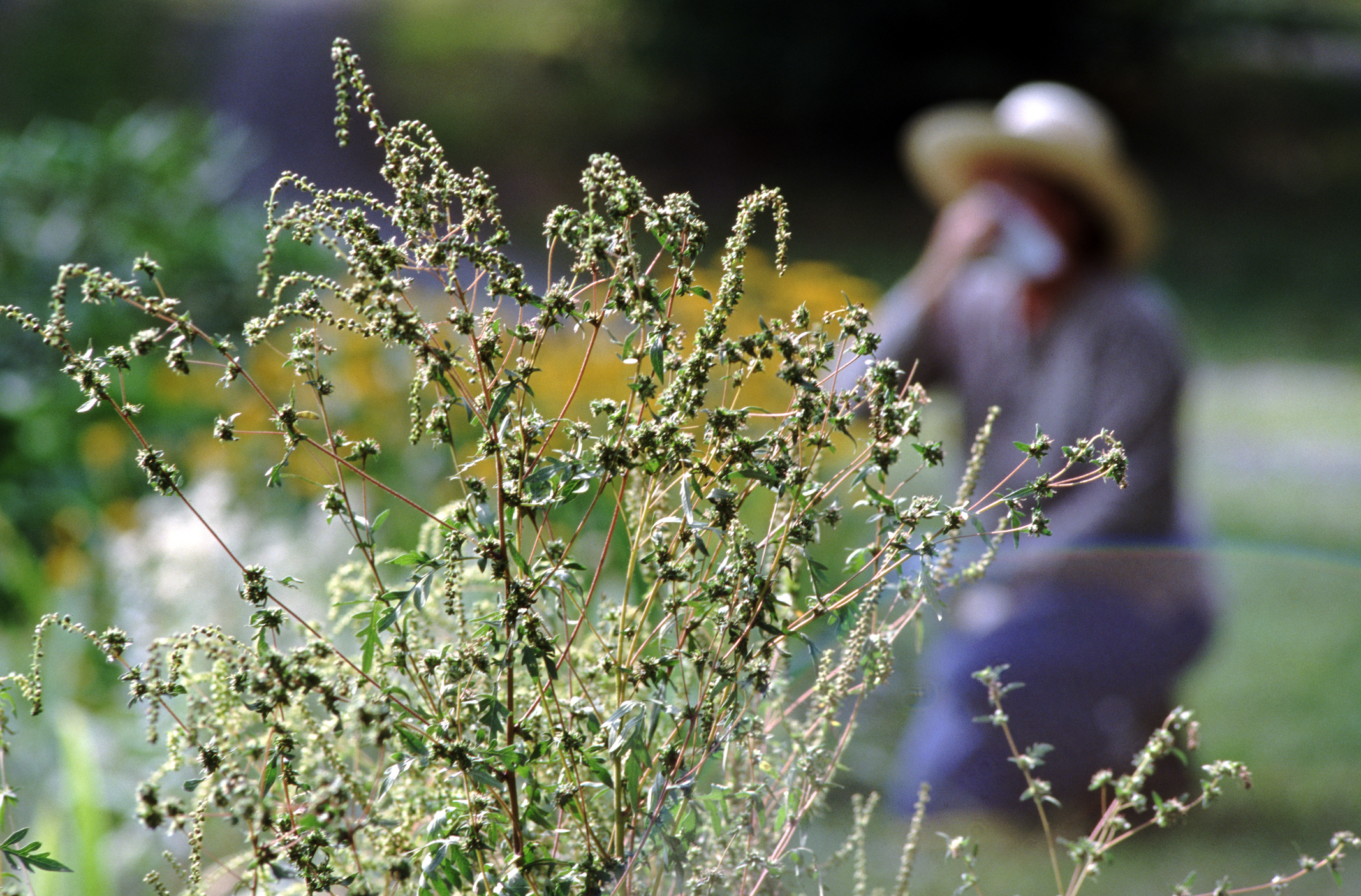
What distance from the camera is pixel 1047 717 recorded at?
4.62 feet

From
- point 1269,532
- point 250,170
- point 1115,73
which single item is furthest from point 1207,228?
point 250,170

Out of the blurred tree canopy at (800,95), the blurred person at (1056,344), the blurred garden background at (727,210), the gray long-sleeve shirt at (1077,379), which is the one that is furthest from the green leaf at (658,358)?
the blurred tree canopy at (800,95)

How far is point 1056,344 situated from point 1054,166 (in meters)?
0.54

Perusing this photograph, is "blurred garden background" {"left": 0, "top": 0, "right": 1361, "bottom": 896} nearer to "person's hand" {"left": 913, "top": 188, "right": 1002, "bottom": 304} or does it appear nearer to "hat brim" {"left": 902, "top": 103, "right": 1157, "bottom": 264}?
"person's hand" {"left": 913, "top": 188, "right": 1002, "bottom": 304}

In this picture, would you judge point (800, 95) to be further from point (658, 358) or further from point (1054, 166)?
point (658, 358)

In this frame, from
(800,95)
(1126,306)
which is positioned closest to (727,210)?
(800,95)

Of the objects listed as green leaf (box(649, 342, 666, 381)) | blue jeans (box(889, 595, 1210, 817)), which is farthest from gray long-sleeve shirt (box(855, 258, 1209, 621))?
green leaf (box(649, 342, 666, 381))

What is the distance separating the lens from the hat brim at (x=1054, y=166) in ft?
12.3

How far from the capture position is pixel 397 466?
13.0 feet

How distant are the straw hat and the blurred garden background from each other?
588 millimetres

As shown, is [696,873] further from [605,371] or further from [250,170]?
[250,170]

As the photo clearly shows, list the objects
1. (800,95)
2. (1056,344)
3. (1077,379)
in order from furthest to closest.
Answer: (800,95) → (1056,344) → (1077,379)

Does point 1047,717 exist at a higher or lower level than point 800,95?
lower

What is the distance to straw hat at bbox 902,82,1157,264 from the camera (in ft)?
12.3
